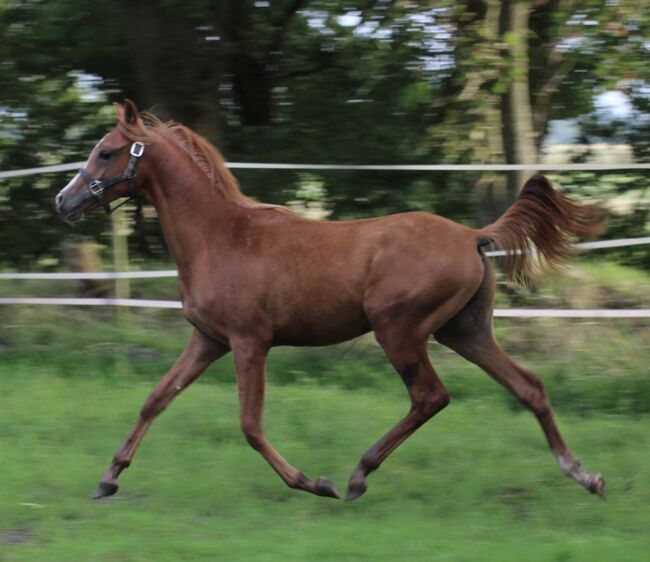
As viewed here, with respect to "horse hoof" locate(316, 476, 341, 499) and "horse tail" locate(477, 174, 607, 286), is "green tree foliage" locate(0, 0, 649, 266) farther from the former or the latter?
"horse hoof" locate(316, 476, 341, 499)

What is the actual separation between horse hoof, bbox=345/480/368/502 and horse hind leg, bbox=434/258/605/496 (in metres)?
0.91

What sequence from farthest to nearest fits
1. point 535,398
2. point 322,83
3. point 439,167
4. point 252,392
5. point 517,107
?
point 322,83
point 517,107
point 439,167
point 535,398
point 252,392

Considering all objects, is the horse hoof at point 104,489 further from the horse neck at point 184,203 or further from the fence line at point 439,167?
the fence line at point 439,167

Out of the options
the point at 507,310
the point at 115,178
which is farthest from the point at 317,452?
the point at 507,310

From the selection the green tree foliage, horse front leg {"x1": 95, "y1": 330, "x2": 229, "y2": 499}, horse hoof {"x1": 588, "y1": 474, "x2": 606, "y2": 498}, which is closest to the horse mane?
horse front leg {"x1": 95, "y1": 330, "x2": 229, "y2": 499}

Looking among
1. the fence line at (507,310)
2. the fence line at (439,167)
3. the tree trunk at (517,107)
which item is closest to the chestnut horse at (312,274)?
the fence line at (507,310)

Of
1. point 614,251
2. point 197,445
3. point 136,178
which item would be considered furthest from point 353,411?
point 614,251

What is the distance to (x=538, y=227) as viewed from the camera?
5.76 meters

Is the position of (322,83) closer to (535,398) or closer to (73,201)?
(73,201)

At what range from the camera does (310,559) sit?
4.52 meters

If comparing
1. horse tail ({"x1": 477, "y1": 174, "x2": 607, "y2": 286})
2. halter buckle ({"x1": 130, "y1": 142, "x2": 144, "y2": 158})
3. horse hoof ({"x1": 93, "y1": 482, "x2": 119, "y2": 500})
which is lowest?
horse hoof ({"x1": 93, "y1": 482, "x2": 119, "y2": 500})

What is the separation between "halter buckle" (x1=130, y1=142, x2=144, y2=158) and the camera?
577cm

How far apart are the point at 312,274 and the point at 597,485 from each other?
5.93ft

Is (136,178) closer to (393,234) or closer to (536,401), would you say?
(393,234)
